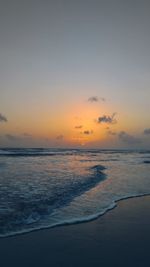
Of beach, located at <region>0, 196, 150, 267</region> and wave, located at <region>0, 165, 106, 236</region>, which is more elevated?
wave, located at <region>0, 165, 106, 236</region>

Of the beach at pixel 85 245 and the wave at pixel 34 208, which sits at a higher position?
the wave at pixel 34 208

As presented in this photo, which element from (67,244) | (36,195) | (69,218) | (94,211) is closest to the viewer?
(67,244)

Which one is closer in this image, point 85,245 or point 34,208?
point 85,245

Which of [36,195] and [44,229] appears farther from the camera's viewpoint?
[36,195]

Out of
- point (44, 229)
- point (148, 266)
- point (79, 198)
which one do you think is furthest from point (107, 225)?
point (79, 198)

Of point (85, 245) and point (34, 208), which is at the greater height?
point (34, 208)

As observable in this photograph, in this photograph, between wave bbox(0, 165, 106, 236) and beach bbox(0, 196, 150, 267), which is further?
wave bbox(0, 165, 106, 236)

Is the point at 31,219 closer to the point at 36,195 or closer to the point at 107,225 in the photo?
the point at 107,225

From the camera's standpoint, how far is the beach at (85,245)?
5.12 meters

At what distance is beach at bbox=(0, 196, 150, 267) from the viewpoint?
5.12 m

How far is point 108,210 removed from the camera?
896cm

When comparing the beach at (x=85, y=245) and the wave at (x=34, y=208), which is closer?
the beach at (x=85, y=245)

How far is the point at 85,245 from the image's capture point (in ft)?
19.4

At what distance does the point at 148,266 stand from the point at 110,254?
0.81 metres
